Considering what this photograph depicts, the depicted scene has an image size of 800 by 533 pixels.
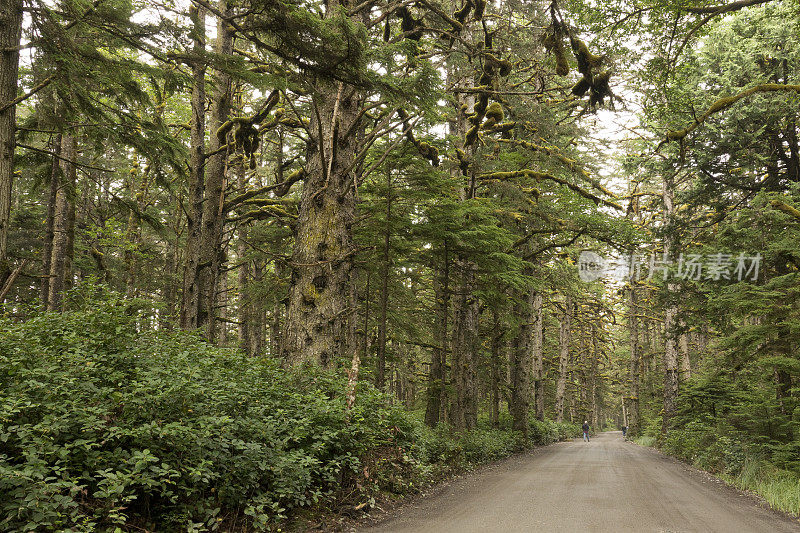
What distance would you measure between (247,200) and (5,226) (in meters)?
5.89

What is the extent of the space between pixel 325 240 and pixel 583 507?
6.13 m

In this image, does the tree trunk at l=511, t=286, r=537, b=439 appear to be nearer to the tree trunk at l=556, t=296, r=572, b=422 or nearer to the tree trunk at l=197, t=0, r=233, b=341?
the tree trunk at l=556, t=296, r=572, b=422

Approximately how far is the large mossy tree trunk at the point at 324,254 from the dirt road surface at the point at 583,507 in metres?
3.15

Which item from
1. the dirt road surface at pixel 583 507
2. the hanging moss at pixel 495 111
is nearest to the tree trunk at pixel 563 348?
the hanging moss at pixel 495 111

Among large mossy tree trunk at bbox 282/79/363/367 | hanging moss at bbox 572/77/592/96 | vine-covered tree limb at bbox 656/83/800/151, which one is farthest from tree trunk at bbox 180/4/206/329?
vine-covered tree limb at bbox 656/83/800/151

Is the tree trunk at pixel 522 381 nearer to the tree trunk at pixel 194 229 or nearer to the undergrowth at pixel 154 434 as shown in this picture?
the tree trunk at pixel 194 229

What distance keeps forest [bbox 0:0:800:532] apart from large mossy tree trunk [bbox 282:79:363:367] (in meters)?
0.04

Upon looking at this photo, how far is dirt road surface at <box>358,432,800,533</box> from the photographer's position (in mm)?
6176

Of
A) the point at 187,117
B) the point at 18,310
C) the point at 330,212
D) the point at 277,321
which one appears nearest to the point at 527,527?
the point at 330,212

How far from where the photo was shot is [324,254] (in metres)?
8.50


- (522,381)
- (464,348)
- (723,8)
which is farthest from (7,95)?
(522,381)

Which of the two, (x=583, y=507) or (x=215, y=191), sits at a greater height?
→ (x=215, y=191)

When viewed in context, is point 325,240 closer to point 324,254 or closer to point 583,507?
point 324,254

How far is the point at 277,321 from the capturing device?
66.8 feet
